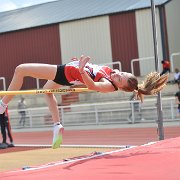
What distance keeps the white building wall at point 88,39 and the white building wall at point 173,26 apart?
98.4 inches

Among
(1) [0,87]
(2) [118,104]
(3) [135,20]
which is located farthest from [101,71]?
(1) [0,87]

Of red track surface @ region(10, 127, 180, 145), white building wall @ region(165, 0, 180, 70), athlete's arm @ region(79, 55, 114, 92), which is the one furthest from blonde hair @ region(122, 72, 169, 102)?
white building wall @ region(165, 0, 180, 70)

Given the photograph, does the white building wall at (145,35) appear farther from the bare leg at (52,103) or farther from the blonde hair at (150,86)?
the blonde hair at (150,86)

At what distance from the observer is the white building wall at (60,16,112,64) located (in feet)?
67.7

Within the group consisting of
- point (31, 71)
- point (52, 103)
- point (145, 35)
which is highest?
point (145, 35)

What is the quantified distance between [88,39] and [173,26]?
142 inches

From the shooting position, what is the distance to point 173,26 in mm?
20109

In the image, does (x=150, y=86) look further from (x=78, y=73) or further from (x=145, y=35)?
(x=145, y=35)

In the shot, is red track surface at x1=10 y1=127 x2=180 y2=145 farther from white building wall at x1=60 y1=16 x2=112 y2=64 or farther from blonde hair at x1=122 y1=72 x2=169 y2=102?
white building wall at x1=60 y1=16 x2=112 y2=64

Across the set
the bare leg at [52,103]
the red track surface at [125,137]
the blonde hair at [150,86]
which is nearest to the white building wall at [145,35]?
the red track surface at [125,137]

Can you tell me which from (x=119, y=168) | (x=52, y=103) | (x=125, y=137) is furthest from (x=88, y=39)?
(x=119, y=168)

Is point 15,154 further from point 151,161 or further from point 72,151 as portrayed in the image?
point 151,161

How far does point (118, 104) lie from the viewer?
16.0 m

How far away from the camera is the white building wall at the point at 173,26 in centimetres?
1973
